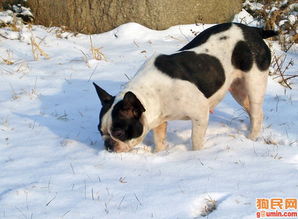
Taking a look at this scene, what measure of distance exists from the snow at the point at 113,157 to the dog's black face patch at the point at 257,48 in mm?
736

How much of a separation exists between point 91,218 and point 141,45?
199 inches

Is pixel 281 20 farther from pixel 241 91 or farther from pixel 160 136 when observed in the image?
pixel 160 136

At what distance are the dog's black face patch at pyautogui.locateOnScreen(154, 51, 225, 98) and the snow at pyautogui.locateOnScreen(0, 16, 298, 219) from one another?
0.58m

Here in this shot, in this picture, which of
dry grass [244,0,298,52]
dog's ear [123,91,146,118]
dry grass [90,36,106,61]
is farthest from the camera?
dry grass [244,0,298,52]

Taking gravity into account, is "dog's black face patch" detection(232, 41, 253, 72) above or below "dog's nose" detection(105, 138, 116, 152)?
above

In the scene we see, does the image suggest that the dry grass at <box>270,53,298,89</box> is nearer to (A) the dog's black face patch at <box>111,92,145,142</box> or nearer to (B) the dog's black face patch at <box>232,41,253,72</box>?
(B) the dog's black face patch at <box>232,41,253,72</box>

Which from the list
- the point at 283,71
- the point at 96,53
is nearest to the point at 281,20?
the point at 283,71

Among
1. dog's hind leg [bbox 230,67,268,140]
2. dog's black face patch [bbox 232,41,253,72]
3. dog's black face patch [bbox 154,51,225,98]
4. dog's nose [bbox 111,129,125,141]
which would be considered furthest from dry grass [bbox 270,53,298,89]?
dog's nose [bbox 111,129,125,141]

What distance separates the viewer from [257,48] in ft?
16.2

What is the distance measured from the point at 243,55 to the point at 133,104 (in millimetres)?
1406

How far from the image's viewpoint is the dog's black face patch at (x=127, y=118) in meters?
4.23

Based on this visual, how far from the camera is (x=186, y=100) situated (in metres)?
4.46

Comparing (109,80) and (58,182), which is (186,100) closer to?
(58,182)

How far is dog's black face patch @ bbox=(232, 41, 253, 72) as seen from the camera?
4922 mm
